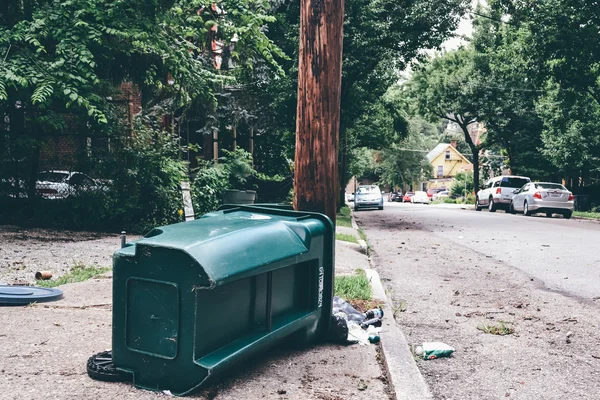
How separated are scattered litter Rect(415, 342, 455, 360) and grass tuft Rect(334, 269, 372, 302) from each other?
1.34 meters

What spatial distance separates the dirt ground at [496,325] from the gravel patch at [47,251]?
445cm

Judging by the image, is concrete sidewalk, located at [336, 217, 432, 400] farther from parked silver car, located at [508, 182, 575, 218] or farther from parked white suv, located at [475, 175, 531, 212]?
parked white suv, located at [475, 175, 531, 212]

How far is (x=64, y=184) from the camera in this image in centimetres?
1188

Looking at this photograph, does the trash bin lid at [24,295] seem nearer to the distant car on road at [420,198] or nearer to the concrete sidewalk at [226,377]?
the concrete sidewalk at [226,377]

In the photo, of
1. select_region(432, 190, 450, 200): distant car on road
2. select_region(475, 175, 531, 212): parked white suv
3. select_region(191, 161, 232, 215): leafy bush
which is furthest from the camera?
select_region(432, 190, 450, 200): distant car on road

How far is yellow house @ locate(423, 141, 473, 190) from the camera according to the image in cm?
9881

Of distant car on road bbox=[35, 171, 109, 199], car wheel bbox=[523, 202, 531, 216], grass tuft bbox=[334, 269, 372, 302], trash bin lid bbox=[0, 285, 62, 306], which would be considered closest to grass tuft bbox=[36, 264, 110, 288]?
trash bin lid bbox=[0, 285, 62, 306]

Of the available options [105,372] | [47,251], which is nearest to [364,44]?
[47,251]

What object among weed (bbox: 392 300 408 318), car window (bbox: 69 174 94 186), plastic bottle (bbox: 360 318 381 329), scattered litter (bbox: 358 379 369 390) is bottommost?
weed (bbox: 392 300 408 318)

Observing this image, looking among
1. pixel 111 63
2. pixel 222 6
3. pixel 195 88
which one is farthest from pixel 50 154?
pixel 222 6

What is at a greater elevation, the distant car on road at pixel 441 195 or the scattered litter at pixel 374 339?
the scattered litter at pixel 374 339

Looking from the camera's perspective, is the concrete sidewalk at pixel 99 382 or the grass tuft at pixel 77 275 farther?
the grass tuft at pixel 77 275

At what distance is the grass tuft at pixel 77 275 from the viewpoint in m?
6.68

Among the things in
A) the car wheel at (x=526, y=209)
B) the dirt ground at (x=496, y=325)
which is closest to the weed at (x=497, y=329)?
the dirt ground at (x=496, y=325)
